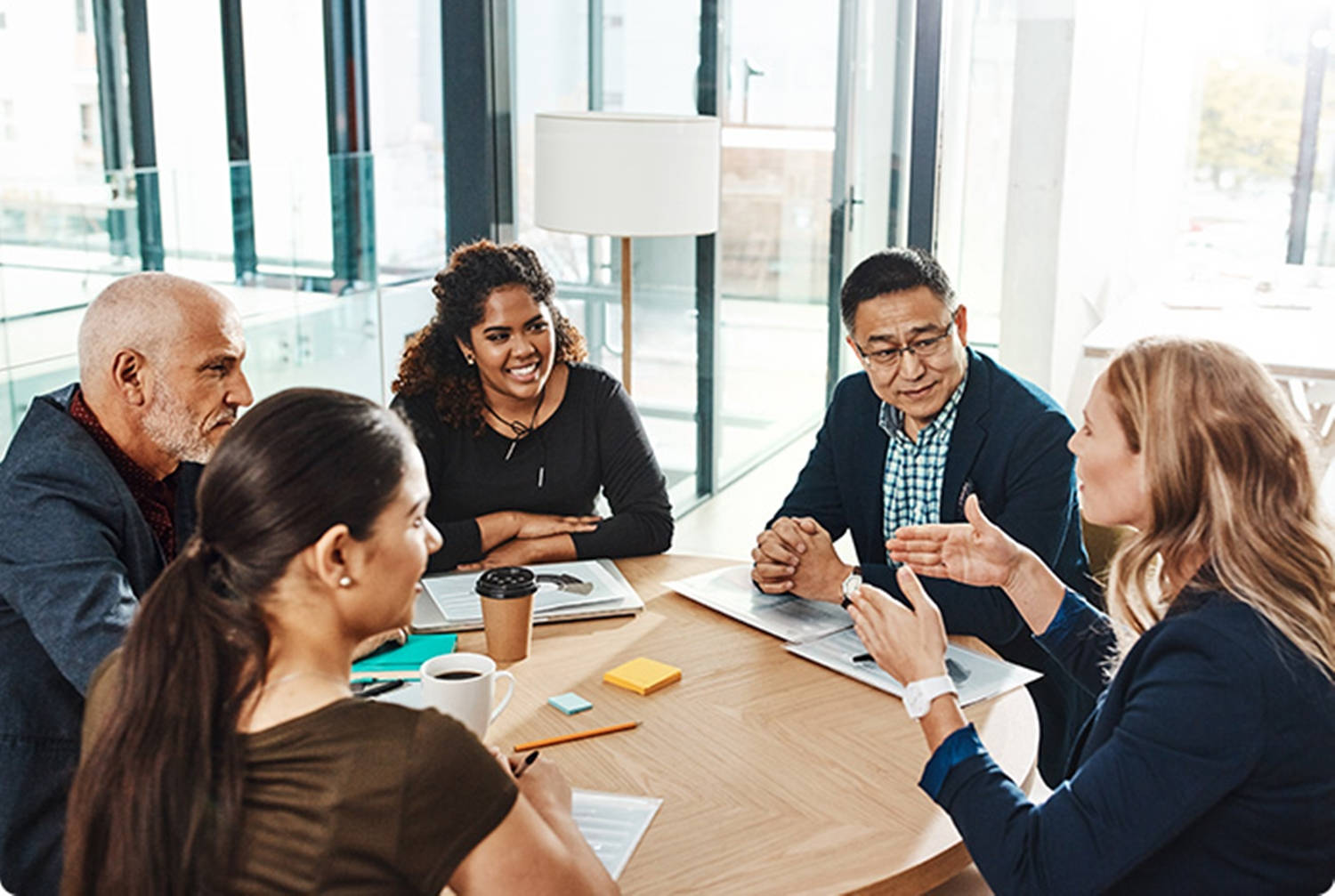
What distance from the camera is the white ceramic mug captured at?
1497mm

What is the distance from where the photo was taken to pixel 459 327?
8.88 feet

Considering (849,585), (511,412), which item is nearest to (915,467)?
(849,585)

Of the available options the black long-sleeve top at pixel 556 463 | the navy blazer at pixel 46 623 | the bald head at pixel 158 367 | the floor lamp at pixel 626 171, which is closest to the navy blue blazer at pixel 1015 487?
the black long-sleeve top at pixel 556 463

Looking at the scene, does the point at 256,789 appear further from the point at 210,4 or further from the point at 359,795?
the point at 210,4

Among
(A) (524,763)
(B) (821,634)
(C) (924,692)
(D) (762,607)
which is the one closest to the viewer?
(A) (524,763)

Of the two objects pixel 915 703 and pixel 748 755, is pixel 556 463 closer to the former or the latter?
pixel 748 755

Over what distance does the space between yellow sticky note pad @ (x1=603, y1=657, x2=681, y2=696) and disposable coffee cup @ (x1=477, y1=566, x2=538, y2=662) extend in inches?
5.5

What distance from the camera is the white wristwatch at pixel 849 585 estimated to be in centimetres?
203

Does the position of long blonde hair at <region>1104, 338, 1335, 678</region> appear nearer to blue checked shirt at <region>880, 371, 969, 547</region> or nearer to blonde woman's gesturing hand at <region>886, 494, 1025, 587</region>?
blonde woman's gesturing hand at <region>886, 494, 1025, 587</region>

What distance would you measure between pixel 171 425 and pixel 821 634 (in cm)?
99

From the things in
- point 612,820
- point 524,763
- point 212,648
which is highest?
point 212,648

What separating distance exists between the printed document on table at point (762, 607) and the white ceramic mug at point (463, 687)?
0.58m

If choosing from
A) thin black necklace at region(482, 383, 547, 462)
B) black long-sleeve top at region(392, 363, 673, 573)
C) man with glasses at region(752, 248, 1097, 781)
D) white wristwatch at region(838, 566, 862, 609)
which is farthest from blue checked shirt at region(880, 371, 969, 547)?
thin black necklace at region(482, 383, 547, 462)

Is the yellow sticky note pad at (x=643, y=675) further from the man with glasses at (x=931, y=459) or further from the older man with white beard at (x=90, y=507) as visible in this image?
the older man with white beard at (x=90, y=507)
